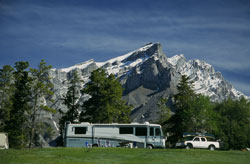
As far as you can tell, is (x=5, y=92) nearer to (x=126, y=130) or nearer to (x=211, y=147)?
(x=126, y=130)

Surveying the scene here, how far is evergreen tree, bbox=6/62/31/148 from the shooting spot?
48531 millimetres

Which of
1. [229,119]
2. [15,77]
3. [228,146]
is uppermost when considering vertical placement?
[15,77]

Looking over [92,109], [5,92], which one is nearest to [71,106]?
[92,109]

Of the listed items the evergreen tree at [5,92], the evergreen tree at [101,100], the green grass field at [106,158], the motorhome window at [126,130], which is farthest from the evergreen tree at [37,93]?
the green grass field at [106,158]

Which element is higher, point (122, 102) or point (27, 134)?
point (122, 102)

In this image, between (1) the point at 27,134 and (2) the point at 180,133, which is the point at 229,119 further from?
(1) the point at 27,134

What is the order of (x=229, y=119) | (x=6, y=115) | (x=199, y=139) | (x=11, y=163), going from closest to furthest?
1. (x=11, y=163)
2. (x=199, y=139)
3. (x=6, y=115)
4. (x=229, y=119)

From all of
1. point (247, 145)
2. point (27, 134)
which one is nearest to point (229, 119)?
point (247, 145)

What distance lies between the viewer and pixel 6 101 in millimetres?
49531

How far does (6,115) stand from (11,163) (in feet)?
105

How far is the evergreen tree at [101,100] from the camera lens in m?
52.9

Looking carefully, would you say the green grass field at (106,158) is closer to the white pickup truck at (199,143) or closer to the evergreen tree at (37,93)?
the white pickup truck at (199,143)

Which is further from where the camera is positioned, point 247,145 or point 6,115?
point 247,145

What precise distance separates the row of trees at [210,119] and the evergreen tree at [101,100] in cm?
1302
